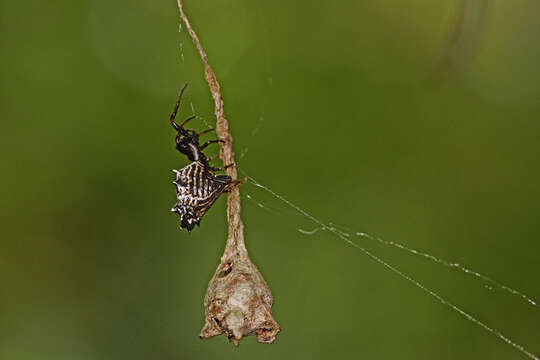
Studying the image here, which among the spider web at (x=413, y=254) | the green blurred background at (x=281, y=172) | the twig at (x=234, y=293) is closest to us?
the twig at (x=234, y=293)

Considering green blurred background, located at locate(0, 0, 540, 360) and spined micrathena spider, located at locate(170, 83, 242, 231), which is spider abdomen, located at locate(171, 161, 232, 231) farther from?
green blurred background, located at locate(0, 0, 540, 360)

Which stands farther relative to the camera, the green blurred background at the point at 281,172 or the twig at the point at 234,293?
the green blurred background at the point at 281,172

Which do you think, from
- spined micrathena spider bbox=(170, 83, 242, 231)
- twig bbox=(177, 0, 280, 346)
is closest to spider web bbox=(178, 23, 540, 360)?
spined micrathena spider bbox=(170, 83, 242, 231)

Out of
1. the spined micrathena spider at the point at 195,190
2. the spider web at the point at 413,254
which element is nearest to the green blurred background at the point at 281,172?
the spider web at the point at 413,254

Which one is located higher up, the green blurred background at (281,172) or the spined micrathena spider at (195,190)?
the green blurred background at (281,172)

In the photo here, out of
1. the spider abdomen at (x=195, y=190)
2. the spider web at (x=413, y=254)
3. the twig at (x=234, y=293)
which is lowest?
the twig at (x=234, y=293)

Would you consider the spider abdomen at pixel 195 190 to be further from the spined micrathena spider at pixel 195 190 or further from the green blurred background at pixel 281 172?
the green blurred background at pixel 281 172
